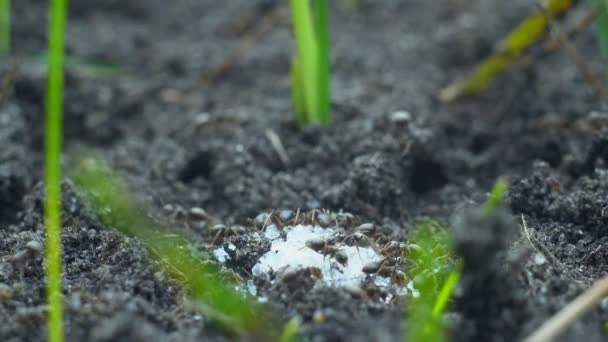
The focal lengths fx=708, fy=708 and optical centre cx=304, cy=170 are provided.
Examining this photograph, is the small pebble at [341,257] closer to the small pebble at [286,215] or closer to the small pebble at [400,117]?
the small pebble at [286,215]

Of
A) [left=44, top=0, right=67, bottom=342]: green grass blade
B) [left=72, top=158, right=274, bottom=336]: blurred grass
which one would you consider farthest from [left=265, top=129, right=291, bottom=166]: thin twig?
[left=44, top=0, right=67, bottom=342]: green grass blade

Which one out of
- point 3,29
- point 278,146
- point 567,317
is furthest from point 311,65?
point 3,29

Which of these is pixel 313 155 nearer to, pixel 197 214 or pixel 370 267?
pixel 197 214

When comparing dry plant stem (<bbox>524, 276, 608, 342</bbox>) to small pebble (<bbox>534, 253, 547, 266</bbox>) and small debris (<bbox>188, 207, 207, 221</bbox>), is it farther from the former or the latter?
small debris (<bbox>188, 207, 207, 221</bbox>)

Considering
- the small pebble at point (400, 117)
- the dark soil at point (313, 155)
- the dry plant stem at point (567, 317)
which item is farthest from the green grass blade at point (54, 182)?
the small pebble at point (400, 117)

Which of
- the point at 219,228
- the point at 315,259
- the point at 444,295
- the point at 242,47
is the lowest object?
Answer: the point at 444,295

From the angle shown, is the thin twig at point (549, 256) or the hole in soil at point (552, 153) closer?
the thin twig at point (549, 256)

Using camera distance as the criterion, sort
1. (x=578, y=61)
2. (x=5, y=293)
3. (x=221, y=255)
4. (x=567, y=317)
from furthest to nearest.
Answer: (x=578, y=61) → (x=221, y=255) → (x=5, y=293) → (x=567, y=317)
